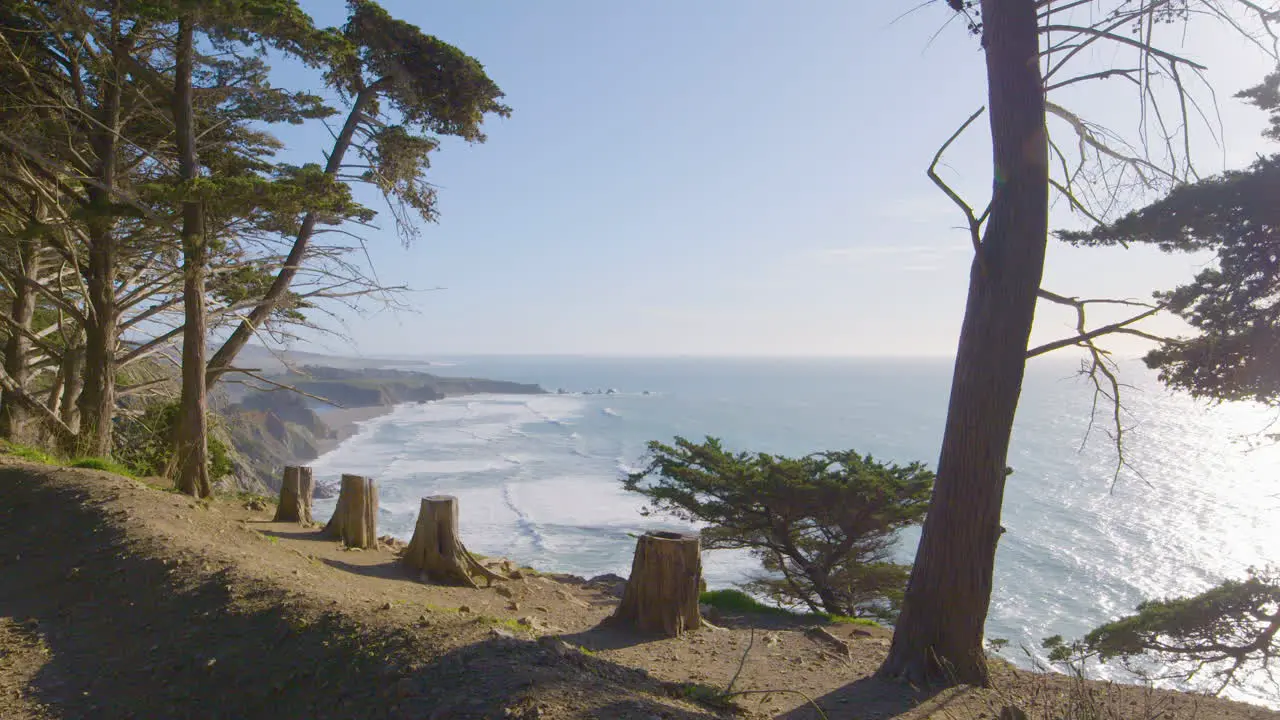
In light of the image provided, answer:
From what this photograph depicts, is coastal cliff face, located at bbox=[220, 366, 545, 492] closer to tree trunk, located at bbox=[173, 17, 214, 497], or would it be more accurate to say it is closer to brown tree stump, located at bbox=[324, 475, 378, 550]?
brown tree stump, located at bbox=[324, 475, 378, 550]

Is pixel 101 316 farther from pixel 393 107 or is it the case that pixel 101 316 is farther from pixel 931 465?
pixel 931 465

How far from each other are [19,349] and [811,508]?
469 inches

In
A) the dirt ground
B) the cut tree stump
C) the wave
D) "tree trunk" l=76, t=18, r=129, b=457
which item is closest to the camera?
the dirt ground

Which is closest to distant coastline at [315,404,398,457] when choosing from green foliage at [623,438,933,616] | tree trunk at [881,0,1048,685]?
green foliage at [623,438,933,616]

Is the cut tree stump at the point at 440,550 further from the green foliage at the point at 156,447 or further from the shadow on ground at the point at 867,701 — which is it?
the green foliage at the point at 156,447

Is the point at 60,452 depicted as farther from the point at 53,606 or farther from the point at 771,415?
the point at 771,415

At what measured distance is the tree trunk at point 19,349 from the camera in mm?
9789

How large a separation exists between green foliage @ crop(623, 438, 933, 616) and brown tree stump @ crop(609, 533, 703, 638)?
6.55 metres

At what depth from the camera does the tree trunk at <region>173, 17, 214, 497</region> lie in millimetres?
7562

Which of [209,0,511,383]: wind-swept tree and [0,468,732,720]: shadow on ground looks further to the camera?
[209,0,511,383]: wind-swept tree

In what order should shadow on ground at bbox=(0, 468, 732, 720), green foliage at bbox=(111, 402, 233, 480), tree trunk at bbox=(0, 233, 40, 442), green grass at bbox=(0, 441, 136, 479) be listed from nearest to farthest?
shadow on ground at bbox=(0, 468, 732, 720)
green grass at bbox=(0, 441, 136, 479)
green foliage at bbox=(111, 402, 233, 480)
tree trunk at bbox=(0, 233, 40, 442)

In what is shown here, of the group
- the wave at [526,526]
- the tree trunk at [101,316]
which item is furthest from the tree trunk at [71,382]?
the wave at [526,526]

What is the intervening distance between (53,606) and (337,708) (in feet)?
9.02

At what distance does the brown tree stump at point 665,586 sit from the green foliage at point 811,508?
6550mm
